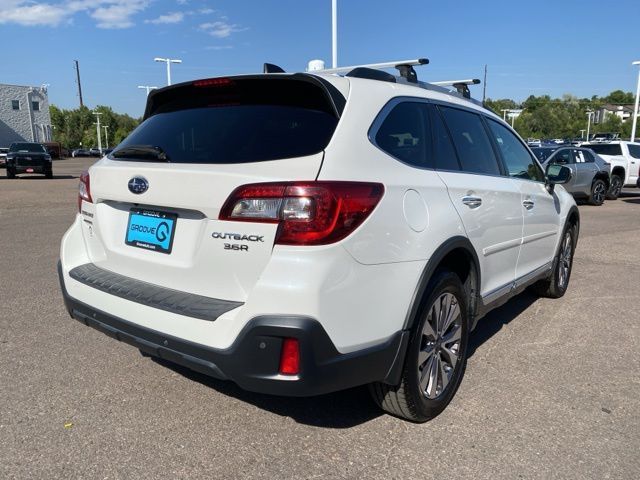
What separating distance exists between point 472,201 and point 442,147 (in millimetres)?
368

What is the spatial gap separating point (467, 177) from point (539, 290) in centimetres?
260

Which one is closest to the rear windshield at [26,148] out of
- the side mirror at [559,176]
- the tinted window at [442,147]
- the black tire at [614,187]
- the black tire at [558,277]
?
the black tire at [614,187]

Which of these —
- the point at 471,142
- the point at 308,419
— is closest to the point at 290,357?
the point at 308,419

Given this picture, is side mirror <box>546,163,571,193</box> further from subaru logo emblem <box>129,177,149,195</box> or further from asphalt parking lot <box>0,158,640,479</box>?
subaru logo emblem <box>129,177,149,195</box>

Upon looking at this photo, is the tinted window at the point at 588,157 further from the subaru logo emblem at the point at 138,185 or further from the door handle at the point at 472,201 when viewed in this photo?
the subaru logo emblem at the point at 138,185

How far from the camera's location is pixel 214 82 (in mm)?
2779

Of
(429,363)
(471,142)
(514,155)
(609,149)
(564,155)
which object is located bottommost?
(429,363)

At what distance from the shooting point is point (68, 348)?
3705mm

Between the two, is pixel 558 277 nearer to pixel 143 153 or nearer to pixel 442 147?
pixel 442 147

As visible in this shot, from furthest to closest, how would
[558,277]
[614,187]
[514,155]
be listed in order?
[614,187], [558,277], [514,155]

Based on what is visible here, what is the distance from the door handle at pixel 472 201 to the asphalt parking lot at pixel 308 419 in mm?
1128

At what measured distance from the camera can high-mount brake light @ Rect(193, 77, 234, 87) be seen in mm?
2727

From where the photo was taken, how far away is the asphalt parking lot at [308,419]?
2.42 m

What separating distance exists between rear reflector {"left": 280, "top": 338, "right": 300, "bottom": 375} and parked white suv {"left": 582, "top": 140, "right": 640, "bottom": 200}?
56.5 ft
